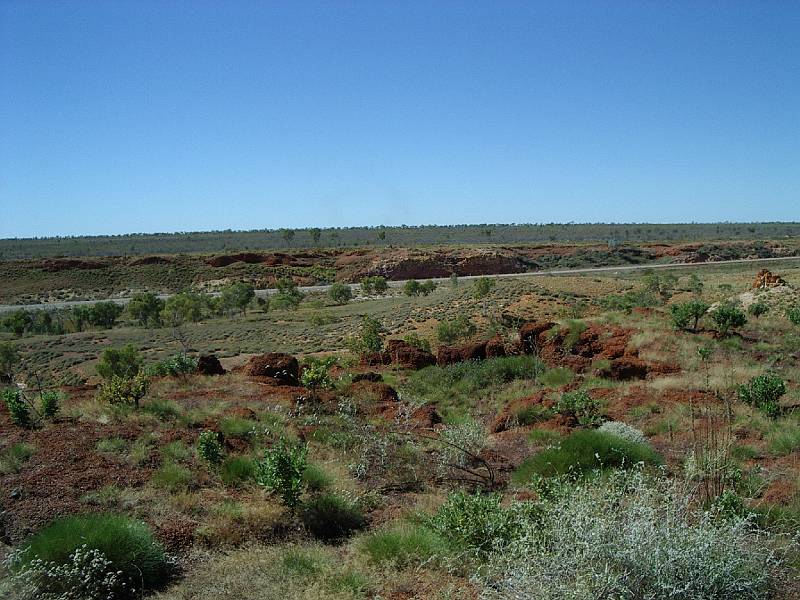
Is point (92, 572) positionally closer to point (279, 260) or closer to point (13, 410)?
point (13, 410)

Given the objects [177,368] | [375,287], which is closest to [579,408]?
[177,368]

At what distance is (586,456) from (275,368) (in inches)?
336

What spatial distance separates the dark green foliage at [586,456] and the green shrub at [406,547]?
1.66m

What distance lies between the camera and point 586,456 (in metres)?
6.32

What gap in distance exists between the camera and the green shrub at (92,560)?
4.34m

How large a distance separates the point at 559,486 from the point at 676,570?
1.68m

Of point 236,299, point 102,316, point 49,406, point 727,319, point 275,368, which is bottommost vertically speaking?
point 102,316

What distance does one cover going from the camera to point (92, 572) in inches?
173

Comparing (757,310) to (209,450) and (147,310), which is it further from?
(147,310)

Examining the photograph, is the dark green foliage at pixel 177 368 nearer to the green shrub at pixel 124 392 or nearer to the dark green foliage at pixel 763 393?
the green shrub at pixel 124 392

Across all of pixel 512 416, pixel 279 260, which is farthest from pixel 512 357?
pixel 279 260

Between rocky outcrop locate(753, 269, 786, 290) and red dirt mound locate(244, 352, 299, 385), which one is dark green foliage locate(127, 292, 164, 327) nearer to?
red dirt mound locate(244, 352, 299, 385)

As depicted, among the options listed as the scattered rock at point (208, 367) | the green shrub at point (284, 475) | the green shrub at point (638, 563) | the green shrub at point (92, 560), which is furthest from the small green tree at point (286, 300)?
the green shrub at point (638, 563)

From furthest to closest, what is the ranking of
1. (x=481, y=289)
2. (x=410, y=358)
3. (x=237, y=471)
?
(x=481, y=289), (x=410, y=358), (x=237, y=471)
